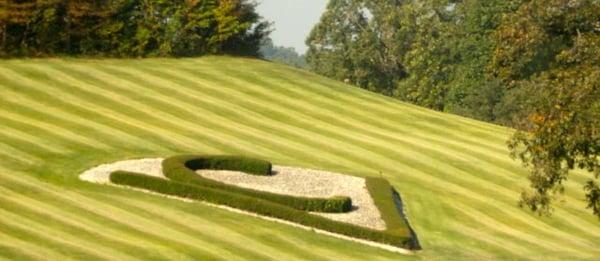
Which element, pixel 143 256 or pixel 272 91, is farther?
pixel 272 91

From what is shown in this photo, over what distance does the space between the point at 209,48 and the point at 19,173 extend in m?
Result: 38.8

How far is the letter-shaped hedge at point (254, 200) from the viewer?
3956 centimetres

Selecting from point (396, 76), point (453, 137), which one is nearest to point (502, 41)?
point (453, 137)

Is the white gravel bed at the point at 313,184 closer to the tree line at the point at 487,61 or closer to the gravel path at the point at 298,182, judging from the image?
the gravel path at the point at 298,182

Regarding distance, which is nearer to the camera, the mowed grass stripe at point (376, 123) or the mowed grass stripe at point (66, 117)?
the mowed grass stripe at point (66, 117)

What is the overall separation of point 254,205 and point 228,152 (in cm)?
1272

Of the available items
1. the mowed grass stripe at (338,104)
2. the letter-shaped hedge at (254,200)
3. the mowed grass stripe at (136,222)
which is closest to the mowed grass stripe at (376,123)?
the mowed grass stripe at (338,104)

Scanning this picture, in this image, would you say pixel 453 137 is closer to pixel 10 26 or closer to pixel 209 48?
pixel 209 48

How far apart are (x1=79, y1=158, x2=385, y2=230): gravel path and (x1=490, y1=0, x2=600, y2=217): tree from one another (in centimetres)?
903

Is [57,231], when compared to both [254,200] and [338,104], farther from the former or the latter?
[338,104]

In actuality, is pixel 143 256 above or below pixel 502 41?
below

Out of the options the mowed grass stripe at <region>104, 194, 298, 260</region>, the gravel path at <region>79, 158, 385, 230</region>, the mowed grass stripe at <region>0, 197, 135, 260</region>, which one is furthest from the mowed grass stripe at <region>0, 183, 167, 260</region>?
the gravel path at <region>79, 158, 385, 230</region>

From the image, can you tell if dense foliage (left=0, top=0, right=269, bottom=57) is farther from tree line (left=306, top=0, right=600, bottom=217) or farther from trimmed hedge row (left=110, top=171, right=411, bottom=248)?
trimmed hedge row (left=110, top=171, right=411, bottom=248)

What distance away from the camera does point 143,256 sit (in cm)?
3100
